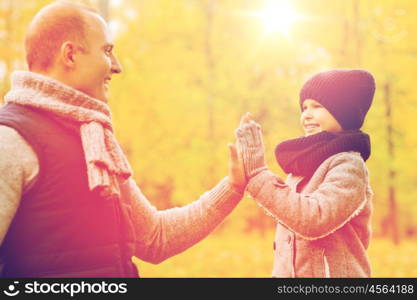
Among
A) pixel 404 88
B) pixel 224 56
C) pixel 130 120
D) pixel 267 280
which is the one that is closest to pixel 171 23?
pixel 224 56

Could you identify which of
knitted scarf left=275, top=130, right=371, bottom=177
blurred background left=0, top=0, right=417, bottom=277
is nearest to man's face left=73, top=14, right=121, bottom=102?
knitted scarf left=275, top=130, right=371, bottom=177

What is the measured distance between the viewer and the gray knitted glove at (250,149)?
8.91ft

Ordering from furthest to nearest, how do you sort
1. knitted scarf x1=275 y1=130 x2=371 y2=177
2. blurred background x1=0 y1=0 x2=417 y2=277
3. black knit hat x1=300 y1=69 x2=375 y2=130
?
blurred background x1=0 y1=0 x2=417 y2=277, black knit hat x1=300 y1=69 x2=375 y2=130, knitted scarf x1=275 y1=130 x2=371 y2=177

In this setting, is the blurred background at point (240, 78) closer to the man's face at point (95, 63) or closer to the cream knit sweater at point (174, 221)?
the cream knit sweater at point (174, 221)

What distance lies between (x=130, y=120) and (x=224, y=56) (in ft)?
12.7

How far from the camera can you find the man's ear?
2.18 m

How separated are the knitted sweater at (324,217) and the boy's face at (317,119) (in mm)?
210

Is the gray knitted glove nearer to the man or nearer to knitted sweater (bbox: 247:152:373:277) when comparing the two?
knitted sweater (bbox: 247:152:373:277)

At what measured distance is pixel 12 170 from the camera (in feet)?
Result: 6.42

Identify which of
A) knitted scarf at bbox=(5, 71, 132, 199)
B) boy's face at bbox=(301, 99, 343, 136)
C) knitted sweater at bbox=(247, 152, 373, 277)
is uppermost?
boy's face at bbox=(301, 99, 343, 136)

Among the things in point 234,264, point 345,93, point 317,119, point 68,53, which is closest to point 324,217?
point 317,119

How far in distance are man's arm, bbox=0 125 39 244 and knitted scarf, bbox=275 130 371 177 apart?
1444 mm

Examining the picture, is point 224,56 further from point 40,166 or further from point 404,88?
point 40,166

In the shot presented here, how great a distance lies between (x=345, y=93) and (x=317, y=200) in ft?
2.23
